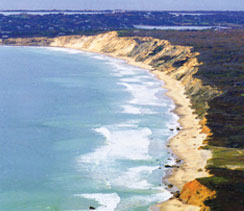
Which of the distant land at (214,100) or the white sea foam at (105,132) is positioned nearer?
the distant land at (214,100)

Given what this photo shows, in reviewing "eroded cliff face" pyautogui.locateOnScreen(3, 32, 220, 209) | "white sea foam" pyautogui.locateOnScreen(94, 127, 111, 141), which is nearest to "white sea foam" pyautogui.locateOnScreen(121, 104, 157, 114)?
"eroded cliff face" pyautogui.locateOnScreen(3, 32, 220, 209)

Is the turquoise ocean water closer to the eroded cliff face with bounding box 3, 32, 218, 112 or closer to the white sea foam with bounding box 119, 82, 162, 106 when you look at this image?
the white sea foam with bounding box 119, 82, 162, 106

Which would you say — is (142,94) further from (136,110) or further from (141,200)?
(141,200)

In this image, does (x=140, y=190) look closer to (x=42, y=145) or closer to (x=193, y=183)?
(x=193, y=183)

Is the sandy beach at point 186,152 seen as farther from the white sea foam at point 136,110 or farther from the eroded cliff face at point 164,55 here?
the white sea foam at point 136,110

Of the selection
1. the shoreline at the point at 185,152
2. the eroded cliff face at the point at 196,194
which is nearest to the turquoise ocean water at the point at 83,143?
the shoreline at the point at 185,152

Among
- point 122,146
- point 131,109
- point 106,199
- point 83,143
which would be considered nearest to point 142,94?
point 131,109
